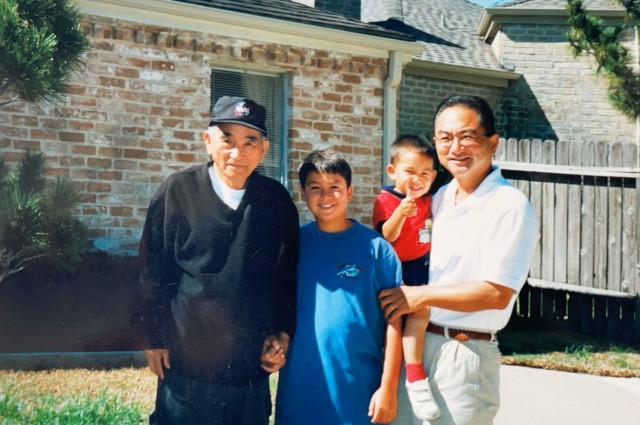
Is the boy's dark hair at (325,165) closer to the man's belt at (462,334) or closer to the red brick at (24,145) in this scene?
the man's belt at (462,334)

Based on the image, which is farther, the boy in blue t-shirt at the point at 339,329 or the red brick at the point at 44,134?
the red brick at the point at 44,134

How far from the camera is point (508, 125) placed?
1145 centimetres

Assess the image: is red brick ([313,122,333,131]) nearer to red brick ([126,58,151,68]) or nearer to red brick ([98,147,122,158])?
red brick ([126,58,151,68])

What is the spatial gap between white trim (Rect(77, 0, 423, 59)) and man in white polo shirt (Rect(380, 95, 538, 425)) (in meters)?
3.71

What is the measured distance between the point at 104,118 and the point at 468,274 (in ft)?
12.7

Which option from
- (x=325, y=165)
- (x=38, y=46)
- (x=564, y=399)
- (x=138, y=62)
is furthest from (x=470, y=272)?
(x=138, y=62)

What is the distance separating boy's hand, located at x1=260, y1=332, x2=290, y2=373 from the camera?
2309 millimetres

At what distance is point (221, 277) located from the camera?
2.29m

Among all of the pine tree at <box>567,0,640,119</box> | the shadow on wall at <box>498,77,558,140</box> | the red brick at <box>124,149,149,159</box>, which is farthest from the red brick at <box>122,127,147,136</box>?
the shadow on wall at <box>498,77,558,140</box>

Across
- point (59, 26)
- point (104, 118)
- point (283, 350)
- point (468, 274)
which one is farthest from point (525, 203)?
point (104, 118)

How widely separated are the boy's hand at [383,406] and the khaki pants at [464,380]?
9 cm

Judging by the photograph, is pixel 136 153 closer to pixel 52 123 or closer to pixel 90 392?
pixel 52 123

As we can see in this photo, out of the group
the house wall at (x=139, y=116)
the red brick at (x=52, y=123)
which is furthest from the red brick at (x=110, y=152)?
the red brick at (x=52, y=123)

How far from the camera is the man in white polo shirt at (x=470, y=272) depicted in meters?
2.03
